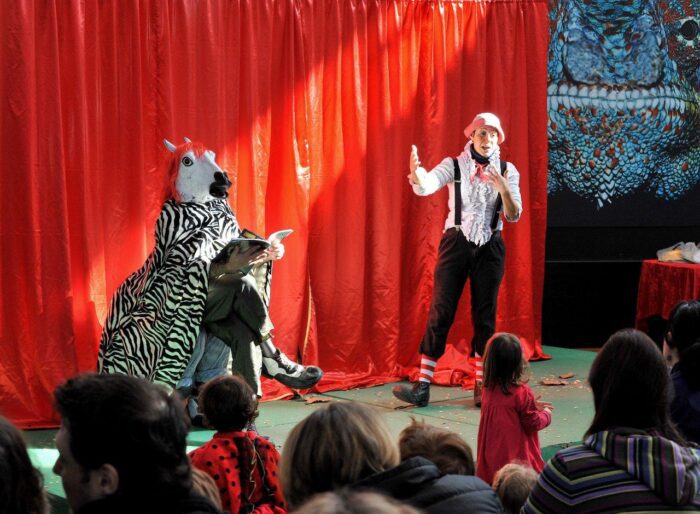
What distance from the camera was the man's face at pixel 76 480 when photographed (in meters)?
1.63

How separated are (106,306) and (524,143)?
Answer: 3.10 m

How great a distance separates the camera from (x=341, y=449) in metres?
1.83

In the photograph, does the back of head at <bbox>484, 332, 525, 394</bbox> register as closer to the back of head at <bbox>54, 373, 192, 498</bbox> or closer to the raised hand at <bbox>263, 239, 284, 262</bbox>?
the raised hand at <bbox>263, 239, 284, 262</bbox>

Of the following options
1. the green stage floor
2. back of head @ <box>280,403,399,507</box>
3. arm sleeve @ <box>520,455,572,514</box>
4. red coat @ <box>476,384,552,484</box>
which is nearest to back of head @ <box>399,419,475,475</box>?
arm sleeve @ <box>520,455,572,514</box>

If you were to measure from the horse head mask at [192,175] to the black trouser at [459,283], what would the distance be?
158cm

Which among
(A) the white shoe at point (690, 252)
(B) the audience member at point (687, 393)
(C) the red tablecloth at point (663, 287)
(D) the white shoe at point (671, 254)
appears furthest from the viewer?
(D) the white shoe at point (671, 254)

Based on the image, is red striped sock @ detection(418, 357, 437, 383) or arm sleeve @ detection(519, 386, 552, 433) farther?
red striped sock @ detection(418, 357, 437, 383)

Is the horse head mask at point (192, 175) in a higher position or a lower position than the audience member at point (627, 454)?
higher

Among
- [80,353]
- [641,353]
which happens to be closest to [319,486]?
[641,353]

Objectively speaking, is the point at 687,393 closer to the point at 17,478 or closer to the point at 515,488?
the point at 515,488

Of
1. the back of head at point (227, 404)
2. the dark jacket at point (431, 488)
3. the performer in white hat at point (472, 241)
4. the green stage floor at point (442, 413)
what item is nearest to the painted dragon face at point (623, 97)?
the green stage floor at point (442, 413)

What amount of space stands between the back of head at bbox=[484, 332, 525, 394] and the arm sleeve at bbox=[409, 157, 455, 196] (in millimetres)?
1862

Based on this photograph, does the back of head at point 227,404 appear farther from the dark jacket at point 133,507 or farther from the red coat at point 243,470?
the dark jacket at point 133,507

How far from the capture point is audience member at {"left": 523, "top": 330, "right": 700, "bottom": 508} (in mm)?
2060
